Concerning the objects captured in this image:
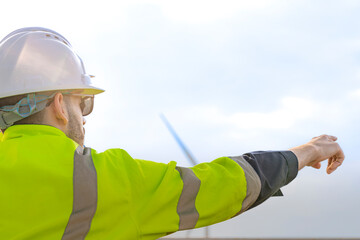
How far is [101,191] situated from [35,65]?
63.7 inches

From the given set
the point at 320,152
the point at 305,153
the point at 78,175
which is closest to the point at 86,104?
the point at 78,175

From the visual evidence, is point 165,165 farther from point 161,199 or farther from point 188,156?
point 188,156

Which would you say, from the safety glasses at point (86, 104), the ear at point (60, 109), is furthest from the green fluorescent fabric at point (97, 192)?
the safety glasses at point (86, 104)

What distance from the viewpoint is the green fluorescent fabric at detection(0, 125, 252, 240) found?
11.1 feet

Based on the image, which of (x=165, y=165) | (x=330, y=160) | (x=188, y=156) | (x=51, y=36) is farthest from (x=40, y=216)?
(x=188, y=156)

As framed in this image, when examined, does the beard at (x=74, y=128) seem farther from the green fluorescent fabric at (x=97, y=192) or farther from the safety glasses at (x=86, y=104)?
the safety glasses at (x=86, y=104)

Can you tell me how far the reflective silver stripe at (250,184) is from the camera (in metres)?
3.86

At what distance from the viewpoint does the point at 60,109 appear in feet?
13.0

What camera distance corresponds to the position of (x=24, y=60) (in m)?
4.29

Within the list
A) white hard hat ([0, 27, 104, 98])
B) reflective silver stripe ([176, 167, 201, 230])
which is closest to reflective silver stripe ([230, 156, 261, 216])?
reflective silver stripe ([176, 167, 201, 230])

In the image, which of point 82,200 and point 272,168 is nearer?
point 82,200

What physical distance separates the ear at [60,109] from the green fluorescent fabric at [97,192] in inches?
6.0

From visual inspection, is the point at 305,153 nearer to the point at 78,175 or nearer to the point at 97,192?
the point at 97,192

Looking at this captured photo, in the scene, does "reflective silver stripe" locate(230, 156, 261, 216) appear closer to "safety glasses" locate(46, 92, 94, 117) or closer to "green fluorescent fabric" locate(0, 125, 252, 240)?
"green fluorescent fabric" locate(0, 125, 252, 240)
